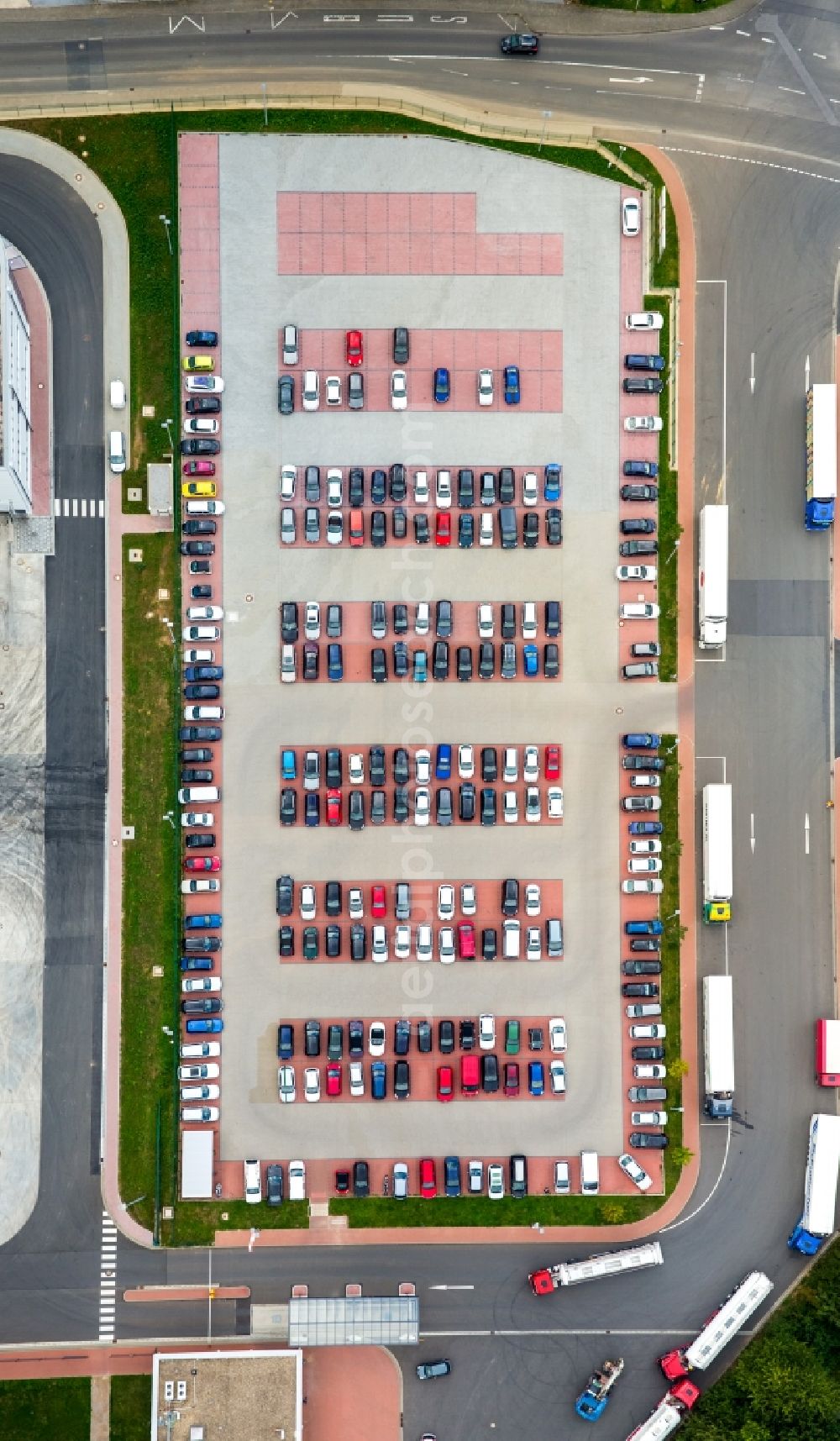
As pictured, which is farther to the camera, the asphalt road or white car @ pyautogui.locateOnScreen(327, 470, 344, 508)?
white car @ pyautogui.locateOnScreen(327, 470, 344, 508)

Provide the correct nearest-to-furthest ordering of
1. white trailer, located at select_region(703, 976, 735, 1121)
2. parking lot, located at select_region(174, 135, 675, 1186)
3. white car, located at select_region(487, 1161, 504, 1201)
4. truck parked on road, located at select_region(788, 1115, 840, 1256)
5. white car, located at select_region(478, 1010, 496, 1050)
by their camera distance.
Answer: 1. white car, located at select_region(487, 1161, 504, 1201)
2. truck parked on road, located at select_region(788, 1115, 840, 1256)
3. white trailer, located at select_region(703, 976, 735, 1121)
4. white car, located at select_region(478, 1010, 496, 1050)
5. parking lot, located at select_region(174, 135, 675, 1186)

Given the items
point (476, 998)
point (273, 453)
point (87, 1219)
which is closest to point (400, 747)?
point (476, 998)

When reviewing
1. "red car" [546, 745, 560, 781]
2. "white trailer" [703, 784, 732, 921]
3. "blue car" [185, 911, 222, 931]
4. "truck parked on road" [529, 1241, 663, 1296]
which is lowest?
"truck parked on road" [529, 1241, 663, 1296]

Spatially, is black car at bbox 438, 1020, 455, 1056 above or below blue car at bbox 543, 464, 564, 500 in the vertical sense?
below

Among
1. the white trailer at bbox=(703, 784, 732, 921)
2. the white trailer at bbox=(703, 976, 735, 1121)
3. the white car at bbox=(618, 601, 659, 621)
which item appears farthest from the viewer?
the white car at bbox=(618, 601, 659, 621)

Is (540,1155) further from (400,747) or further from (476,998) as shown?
(400,747)

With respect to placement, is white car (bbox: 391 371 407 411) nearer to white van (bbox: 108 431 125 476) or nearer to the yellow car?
the yellow car

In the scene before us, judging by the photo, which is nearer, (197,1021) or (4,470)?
(4,470)

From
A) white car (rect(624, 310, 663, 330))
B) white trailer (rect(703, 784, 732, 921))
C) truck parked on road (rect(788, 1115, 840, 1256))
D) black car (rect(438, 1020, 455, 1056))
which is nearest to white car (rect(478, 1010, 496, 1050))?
black car (rect(438, 1020, 455, 1056))
